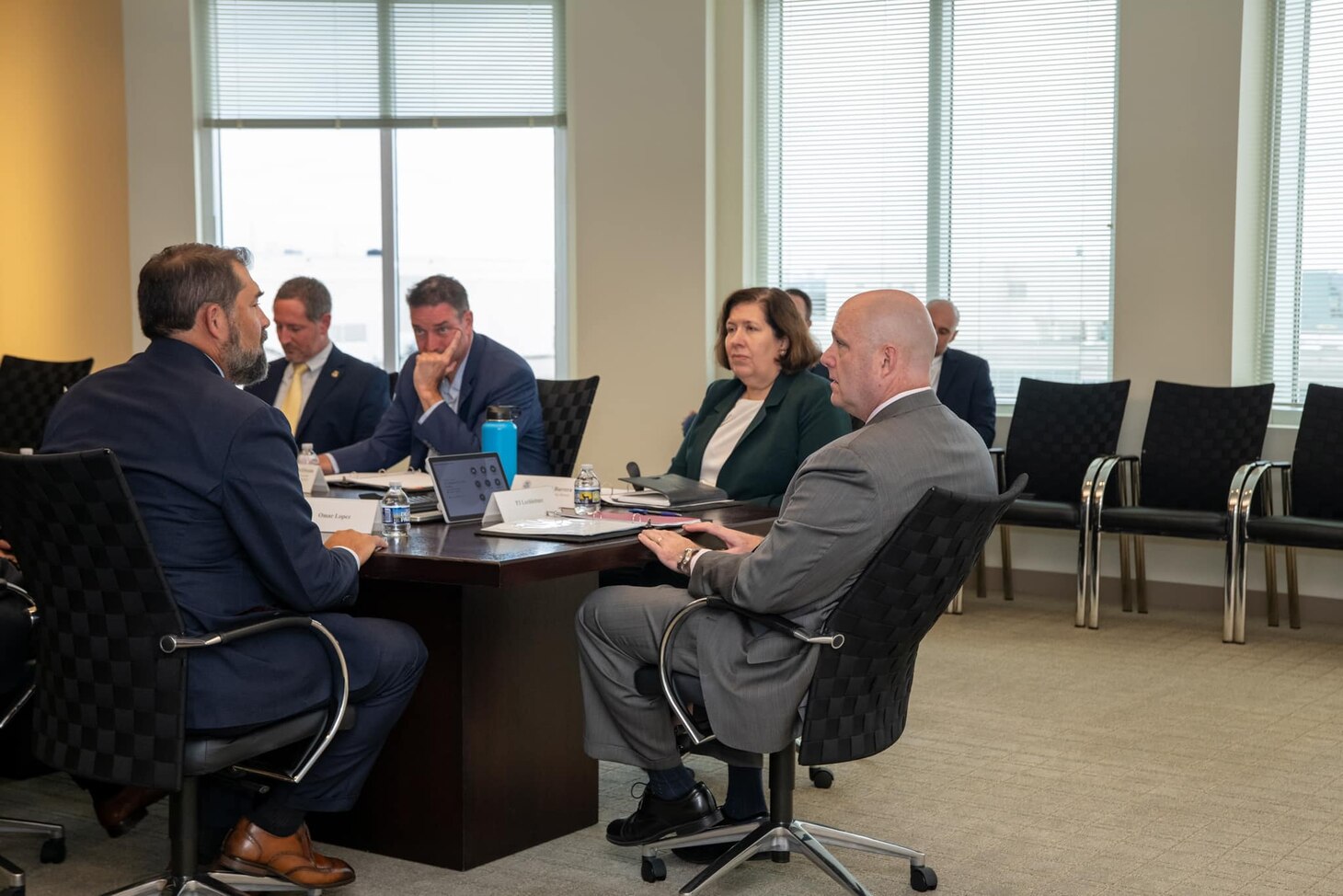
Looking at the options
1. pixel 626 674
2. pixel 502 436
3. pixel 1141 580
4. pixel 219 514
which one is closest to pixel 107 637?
pixel 219 514

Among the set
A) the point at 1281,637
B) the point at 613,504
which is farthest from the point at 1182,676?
the point at 613,504

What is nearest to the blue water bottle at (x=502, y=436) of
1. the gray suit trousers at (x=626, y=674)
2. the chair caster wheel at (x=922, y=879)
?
the gray suit trousers at (x=626, y=674)

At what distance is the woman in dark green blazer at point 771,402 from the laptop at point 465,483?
0.85 metres

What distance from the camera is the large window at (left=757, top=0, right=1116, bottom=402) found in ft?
23.7

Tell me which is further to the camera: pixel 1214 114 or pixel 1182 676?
pixel 1214 114

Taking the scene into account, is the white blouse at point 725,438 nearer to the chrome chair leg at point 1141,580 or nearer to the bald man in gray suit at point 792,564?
the bald man in gray suit at point 792,564

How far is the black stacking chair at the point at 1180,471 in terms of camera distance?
6.13 m

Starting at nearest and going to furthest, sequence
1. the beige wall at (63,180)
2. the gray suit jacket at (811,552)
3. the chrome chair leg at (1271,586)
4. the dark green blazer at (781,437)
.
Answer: the gray suit jacket at (811,552) < the dark green blazer at (781,437) < the chrome chair leg at (1271,586) < the beige wall at (63,180)

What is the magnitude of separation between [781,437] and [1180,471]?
2.93m

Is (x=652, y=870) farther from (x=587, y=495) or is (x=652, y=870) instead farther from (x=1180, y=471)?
(x=1180, y=471)

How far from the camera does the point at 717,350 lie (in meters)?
4.67

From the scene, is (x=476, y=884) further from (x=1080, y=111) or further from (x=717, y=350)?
(x=1080, y=111)

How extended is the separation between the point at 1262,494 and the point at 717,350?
9.24ft

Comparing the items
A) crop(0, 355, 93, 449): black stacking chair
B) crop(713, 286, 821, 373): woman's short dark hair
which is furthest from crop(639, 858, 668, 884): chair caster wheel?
crop(0, 355, 93, 449): black stacking chair
